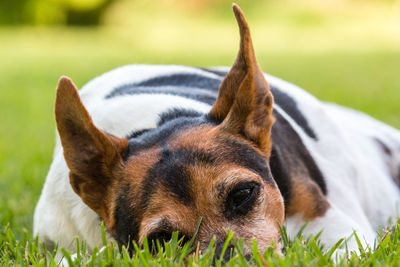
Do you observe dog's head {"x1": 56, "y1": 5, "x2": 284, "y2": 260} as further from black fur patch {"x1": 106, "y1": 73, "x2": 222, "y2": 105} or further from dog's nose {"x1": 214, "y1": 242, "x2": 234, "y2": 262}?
black fur patch {"x1": 106, "y1": 73, "x2": 222, "y2": 105}

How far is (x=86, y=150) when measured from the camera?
3.29 m

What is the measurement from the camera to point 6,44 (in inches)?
893

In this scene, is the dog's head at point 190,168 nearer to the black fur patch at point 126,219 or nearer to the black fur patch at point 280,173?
the black fur patch at point 126,219

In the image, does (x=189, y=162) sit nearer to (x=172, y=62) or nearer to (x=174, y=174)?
(x=174, y=174)

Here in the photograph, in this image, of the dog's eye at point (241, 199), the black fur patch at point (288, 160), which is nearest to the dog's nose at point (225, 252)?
the dog's eye at point (241, 199)

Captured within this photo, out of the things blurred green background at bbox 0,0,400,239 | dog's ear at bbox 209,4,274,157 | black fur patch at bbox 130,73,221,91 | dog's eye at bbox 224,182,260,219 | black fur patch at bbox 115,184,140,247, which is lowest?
blurred green background at bbox 0,0,400,239

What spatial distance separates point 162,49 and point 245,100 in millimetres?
17138

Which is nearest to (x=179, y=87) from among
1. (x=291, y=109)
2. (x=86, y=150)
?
(x=291, y=109)

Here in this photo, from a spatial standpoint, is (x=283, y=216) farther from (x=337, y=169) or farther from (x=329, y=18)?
(x=329, y=18)

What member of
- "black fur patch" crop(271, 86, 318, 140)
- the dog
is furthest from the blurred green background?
"black fur patch" crop(271, 86, 318, 140)

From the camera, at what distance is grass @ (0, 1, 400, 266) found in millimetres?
3062

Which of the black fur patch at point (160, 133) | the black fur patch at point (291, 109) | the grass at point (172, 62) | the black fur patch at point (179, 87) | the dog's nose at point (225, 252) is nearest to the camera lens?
the dog's nose at point (225, 252)

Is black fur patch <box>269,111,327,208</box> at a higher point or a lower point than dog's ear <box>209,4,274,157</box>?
lower

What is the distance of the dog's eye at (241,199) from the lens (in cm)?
300
